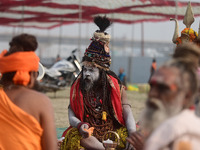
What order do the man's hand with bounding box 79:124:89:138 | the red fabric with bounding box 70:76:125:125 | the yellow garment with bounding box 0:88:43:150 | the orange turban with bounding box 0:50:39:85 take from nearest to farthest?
1. the yellow garment with bounding box 0:88:43:150
2. the orange turban with bounding box 0:50:39:85
3. the man's hand with bounding box 79:124:89:138
4. the red fabric with bounding box 70:76:125:125

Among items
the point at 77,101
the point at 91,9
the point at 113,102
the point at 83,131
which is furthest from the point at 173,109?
the point at 91,9

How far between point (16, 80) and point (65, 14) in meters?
17.7

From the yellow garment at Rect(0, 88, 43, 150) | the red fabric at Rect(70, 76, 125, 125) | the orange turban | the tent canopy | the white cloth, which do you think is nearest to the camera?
the white cloth

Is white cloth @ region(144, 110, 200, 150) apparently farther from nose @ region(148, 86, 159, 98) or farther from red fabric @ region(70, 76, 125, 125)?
red fabric @ region(70, 76, 125, 125)

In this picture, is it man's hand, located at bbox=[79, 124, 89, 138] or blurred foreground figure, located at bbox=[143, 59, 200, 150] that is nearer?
blurred foreground figure, located at bbox=[143, 59, 200, 150]

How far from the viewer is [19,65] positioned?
2.80 m

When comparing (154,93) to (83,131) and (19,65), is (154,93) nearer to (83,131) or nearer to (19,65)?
(19,65)

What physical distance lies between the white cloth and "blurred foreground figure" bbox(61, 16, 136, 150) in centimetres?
307

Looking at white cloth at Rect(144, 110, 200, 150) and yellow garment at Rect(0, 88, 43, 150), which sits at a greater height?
white cloth at Rect(144, 110, 200, 150)

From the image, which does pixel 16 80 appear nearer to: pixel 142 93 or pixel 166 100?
pixel 166 100

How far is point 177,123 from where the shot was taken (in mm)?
1989

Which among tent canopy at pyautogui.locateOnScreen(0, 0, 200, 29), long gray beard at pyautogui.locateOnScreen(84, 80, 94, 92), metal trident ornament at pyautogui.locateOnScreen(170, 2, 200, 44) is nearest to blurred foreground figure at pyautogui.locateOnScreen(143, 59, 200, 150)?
metal trident ornament at pyautogui.locateOnScreen(170, 2, 200, 44)

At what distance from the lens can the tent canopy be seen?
16203mm

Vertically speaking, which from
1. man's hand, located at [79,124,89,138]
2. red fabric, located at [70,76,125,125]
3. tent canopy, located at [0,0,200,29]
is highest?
tent canopy, located at [0,0,200,29]
